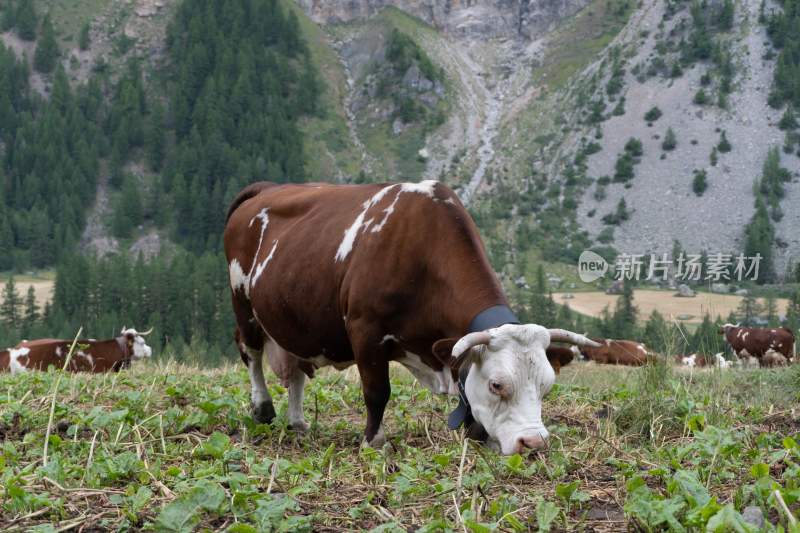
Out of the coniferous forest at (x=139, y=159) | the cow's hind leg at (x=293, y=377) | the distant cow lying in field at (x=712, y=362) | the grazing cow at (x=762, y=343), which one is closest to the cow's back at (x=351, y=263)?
the cow's hind leg at (x=293, y=377)

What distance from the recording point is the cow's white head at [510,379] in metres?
5.57

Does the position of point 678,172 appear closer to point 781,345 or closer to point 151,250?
point 151,250

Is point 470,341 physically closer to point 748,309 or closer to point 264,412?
point 264,412

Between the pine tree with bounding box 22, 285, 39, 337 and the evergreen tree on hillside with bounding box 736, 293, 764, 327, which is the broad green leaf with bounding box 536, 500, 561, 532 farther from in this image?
the pine tree with bounding box 22, 285, 39, 337

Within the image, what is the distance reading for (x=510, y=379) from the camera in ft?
18.4

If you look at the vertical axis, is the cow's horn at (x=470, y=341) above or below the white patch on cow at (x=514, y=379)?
above

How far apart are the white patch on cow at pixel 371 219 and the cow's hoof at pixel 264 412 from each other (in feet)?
6.48

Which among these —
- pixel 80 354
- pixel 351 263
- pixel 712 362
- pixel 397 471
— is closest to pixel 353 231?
pixel 351 263

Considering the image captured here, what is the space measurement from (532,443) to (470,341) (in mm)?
768

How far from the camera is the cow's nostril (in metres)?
5.42

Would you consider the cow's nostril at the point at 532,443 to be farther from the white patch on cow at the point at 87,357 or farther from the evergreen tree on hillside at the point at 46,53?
the evergreen tree on hillside at the point at 46,53

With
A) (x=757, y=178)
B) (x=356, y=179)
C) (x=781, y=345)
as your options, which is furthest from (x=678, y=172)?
(x=781, y=345)

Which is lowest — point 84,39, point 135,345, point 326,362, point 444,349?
point 135,345

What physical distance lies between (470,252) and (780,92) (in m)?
183
